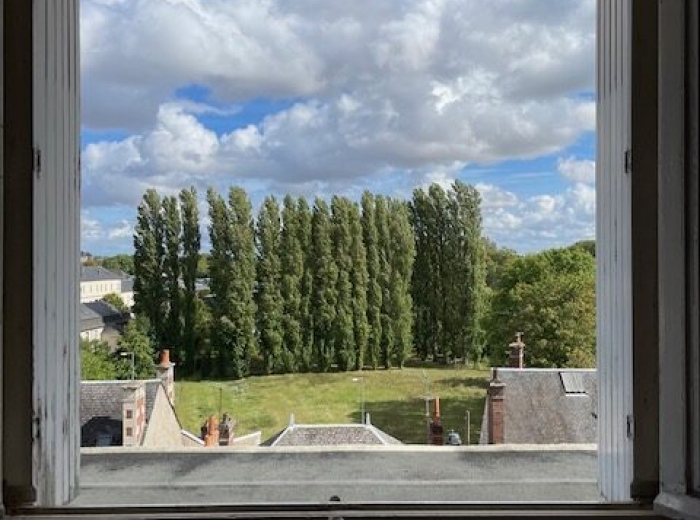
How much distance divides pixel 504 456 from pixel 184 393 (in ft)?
2.68

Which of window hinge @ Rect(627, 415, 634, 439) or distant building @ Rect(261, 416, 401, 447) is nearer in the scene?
window hinge @ Rect(627, 415, 634, 439)

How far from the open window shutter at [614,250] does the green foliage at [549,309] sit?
36 centimetres

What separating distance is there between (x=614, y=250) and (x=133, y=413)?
3.97ft

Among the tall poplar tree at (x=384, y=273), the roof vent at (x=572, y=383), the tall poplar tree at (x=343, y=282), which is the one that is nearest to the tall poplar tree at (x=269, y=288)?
the tall poplar tree at (x=343, y=282)

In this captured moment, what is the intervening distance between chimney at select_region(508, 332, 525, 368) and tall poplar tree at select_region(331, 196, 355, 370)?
43 centimetres

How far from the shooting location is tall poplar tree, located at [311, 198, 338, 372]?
68.9 inches

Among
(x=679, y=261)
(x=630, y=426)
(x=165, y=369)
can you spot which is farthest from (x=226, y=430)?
(x=679, y=261)

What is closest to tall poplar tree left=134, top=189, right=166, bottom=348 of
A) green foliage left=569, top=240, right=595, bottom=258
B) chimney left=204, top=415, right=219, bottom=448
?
chimney left=204, top=415, right=219, bottom=448

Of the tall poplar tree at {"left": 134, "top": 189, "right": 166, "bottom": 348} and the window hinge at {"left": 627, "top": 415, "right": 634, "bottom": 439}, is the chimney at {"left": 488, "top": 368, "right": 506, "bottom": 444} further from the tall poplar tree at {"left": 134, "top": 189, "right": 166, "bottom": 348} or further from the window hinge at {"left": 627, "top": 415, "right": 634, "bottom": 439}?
the tall poplar tree at {"left": 134, "top": 189, "right": 166, "bottom": 348}

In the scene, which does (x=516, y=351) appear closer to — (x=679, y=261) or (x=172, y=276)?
(x=679, y=261)

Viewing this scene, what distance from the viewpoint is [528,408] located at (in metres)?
1.85

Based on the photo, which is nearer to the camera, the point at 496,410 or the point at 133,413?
the point at 133,413

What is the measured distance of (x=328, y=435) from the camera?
174 cm

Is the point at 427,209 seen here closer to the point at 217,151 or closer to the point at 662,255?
the point at 217,151
